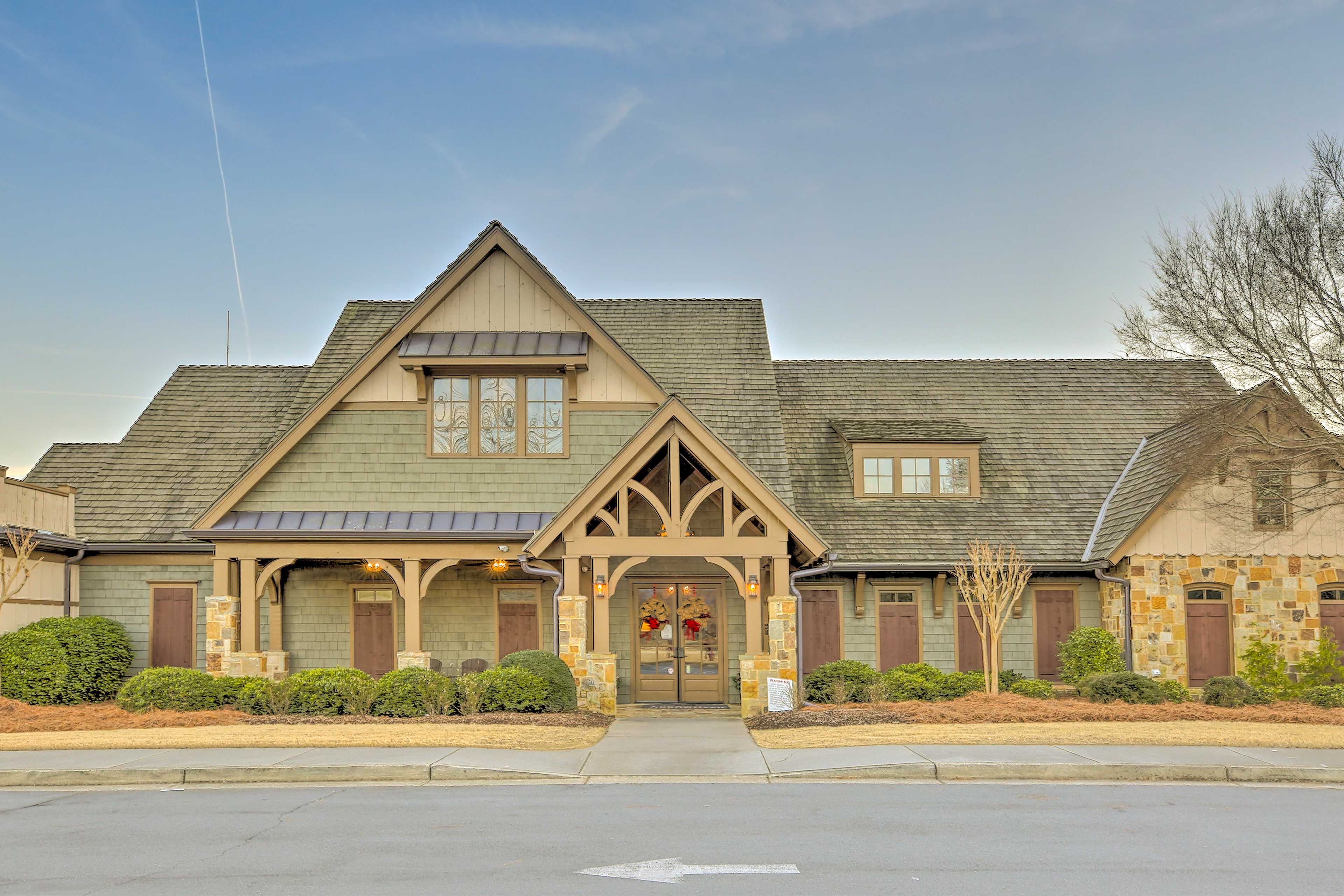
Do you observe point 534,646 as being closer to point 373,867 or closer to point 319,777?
point 319,777

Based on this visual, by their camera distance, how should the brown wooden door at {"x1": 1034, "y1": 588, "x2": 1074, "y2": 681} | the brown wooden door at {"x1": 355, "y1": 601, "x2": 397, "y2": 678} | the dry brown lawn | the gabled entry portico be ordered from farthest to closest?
the brown wooden door at {"x1": 1034, "y1": 588, "x2": 1074, "y2": 681}, the brown wooden door at {"x1": 355, "y1": 601, "x2": 397, "y2": 678}, the gabled entry portico, the dry brown lawn

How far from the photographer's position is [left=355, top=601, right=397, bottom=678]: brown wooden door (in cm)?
1988

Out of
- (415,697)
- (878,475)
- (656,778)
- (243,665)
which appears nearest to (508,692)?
(415,697)

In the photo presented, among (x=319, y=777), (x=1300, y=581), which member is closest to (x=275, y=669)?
(x=319, y=777)

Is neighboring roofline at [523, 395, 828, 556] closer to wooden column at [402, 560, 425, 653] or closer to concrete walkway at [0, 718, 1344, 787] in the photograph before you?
wooden column at [402, 560, 425, 653]

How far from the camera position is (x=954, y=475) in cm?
2167

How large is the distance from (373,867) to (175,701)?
993cm

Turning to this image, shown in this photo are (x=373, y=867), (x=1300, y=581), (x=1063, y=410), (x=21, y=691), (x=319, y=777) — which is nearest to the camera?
(x=373, y=867)

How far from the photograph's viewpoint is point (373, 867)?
7.74 metres

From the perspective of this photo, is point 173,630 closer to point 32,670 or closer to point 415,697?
point 32,670

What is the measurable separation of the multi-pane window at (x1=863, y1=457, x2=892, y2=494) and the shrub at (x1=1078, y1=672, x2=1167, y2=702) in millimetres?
5723

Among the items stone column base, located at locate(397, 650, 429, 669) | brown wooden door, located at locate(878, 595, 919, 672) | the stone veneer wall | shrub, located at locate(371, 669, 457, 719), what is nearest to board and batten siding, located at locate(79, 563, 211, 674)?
stone column base, located at locate(397, 650, 429, 669)

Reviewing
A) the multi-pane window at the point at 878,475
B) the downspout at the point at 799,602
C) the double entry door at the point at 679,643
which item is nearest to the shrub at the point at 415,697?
the double entry door at the point at 679,643

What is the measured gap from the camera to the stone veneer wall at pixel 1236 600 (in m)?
18.9
